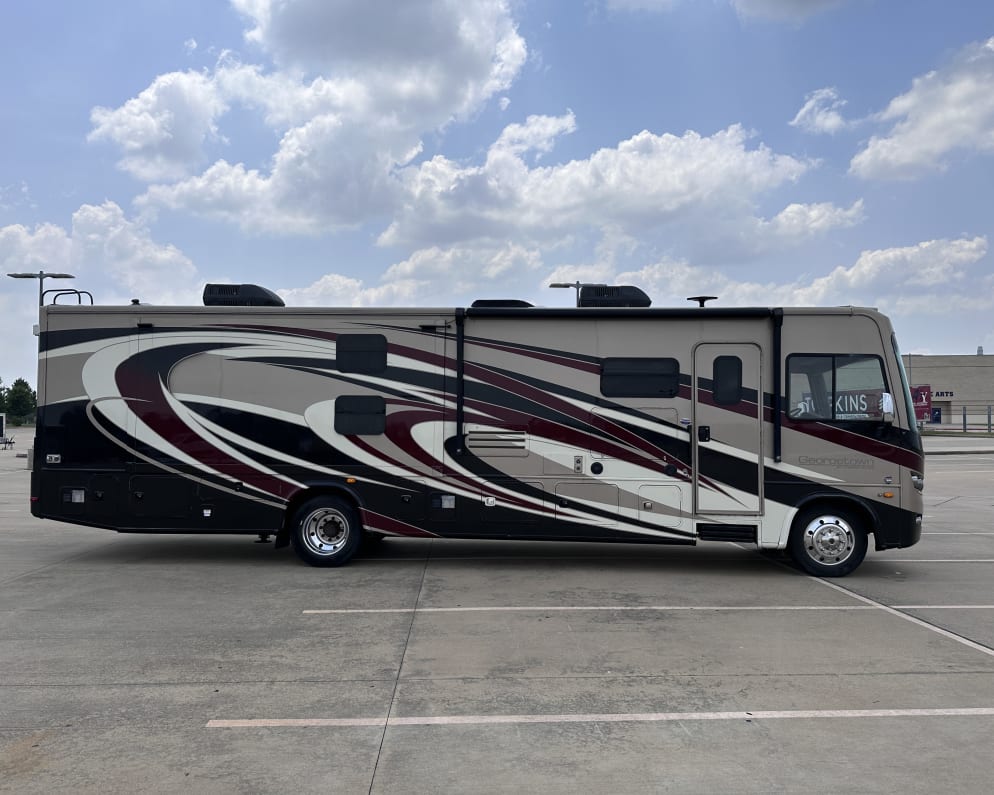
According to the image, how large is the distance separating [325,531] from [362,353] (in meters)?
2.18

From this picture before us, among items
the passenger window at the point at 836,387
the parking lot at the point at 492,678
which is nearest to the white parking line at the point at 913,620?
the parking lot at the point at 492,678

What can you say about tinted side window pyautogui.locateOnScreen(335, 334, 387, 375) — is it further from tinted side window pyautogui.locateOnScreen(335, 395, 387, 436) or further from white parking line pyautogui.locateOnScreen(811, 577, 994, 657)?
white parking line pyautogui.locateOnScreen(811, 577, 994, 657)

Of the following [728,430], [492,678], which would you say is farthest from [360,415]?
[492,678]

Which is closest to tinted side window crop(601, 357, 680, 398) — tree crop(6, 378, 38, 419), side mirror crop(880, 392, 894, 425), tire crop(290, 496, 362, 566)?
side mirror crop(880, 392, 894, 425)

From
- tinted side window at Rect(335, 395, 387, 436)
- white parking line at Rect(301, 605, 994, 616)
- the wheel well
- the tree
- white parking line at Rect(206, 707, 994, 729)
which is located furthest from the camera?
the tree

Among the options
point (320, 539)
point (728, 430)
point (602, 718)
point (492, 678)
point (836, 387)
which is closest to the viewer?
point (602, 718)

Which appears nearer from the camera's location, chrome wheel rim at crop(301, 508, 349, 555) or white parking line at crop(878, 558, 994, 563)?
chrome wheel rim at crop(301, 508, 349, 555)

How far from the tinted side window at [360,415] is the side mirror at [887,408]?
18.5ft

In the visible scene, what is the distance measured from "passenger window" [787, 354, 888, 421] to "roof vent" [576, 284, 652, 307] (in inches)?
74.5

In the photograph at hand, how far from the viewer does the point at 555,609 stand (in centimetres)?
713

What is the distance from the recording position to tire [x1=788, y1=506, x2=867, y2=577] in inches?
338

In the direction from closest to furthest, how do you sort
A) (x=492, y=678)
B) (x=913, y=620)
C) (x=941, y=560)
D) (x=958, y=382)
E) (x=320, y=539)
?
(x=492, y=678)
(x=913, y=620)
(x=320, y=539)
(x=941, y=560)
(x=958, y=382)

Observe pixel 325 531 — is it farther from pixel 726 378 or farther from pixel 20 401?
pixel 20 401

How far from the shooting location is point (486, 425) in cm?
890
